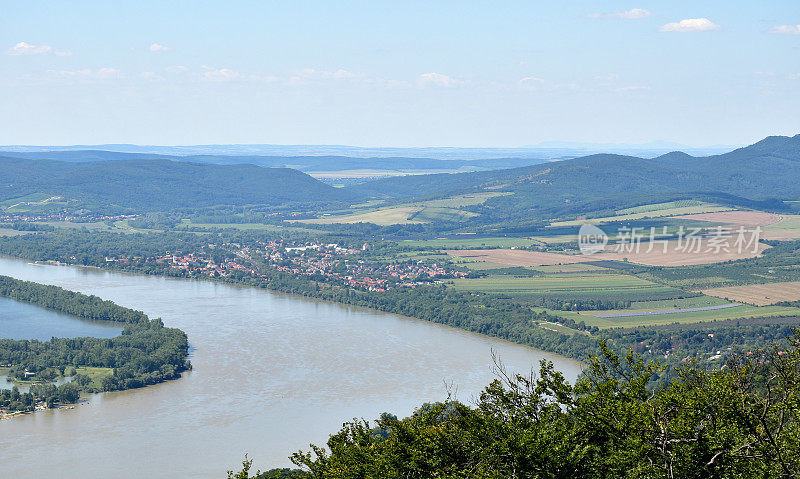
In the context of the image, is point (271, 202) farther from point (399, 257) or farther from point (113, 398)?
point (113, 398)

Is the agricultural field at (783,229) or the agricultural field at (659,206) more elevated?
the agricultural field at (659,206)

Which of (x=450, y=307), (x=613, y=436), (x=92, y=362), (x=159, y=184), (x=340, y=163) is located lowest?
(x=92, y=362)

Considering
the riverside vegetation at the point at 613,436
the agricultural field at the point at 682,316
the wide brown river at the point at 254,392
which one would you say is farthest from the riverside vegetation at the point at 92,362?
the riverside vegetation at the point at 613,436

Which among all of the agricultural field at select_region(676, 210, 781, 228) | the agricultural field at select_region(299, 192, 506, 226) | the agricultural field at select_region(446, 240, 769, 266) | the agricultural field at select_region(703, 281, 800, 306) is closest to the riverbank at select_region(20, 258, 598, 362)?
the agricultural field at select_region(703, 281, 800, 306)

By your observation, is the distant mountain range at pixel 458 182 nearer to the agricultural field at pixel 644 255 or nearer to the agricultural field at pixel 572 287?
the agricultural field at pixel 644 255

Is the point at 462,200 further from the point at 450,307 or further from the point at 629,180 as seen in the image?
the point at 450,307

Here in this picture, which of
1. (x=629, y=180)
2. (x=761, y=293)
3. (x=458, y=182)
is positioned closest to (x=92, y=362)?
(x=761, y=293)
